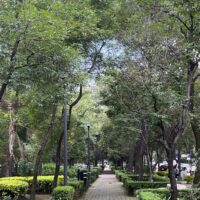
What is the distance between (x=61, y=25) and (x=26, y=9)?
85 centimetres

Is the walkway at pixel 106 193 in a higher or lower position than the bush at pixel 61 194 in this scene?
lower

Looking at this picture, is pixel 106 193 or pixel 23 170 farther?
pixel 23 170

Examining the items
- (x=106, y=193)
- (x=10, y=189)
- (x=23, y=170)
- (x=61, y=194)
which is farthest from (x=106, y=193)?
(x=61, y=194)

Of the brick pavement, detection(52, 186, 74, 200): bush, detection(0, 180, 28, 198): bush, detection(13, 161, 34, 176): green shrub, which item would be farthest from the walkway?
detection(52, 186, 74, 200): bush

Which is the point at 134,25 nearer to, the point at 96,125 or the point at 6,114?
the point at 6,114

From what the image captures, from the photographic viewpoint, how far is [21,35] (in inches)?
352

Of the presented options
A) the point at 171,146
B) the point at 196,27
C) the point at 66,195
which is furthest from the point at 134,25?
the point at 66,195

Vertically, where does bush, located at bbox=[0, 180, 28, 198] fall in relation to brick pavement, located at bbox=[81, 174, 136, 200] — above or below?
above

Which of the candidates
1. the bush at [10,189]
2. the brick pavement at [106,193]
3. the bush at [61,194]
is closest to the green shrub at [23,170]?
the brick pavement at [106,193]

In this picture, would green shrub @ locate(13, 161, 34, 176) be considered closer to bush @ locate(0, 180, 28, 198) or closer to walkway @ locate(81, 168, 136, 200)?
walkway @ locate(81, 168, 136, 200)

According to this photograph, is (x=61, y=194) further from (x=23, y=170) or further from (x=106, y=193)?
(x=23, y=170)

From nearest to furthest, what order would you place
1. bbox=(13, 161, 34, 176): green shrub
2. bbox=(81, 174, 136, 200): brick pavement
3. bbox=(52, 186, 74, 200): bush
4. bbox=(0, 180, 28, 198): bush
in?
bbox=(52, 186, 74, 200): bush, bbox=(0, 180, 28, 198): bush, bbox=(81, 174, 136, 200): brick pavement, bbox=(13, 161, 34, 176): green shrub

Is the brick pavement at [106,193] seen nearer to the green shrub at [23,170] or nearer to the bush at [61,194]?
the green shrub at [23,170]

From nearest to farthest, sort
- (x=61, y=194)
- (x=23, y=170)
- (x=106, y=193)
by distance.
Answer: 1. (x=61, y=194)
2. (x=106, y=193)
3. (x=23, y=170)
